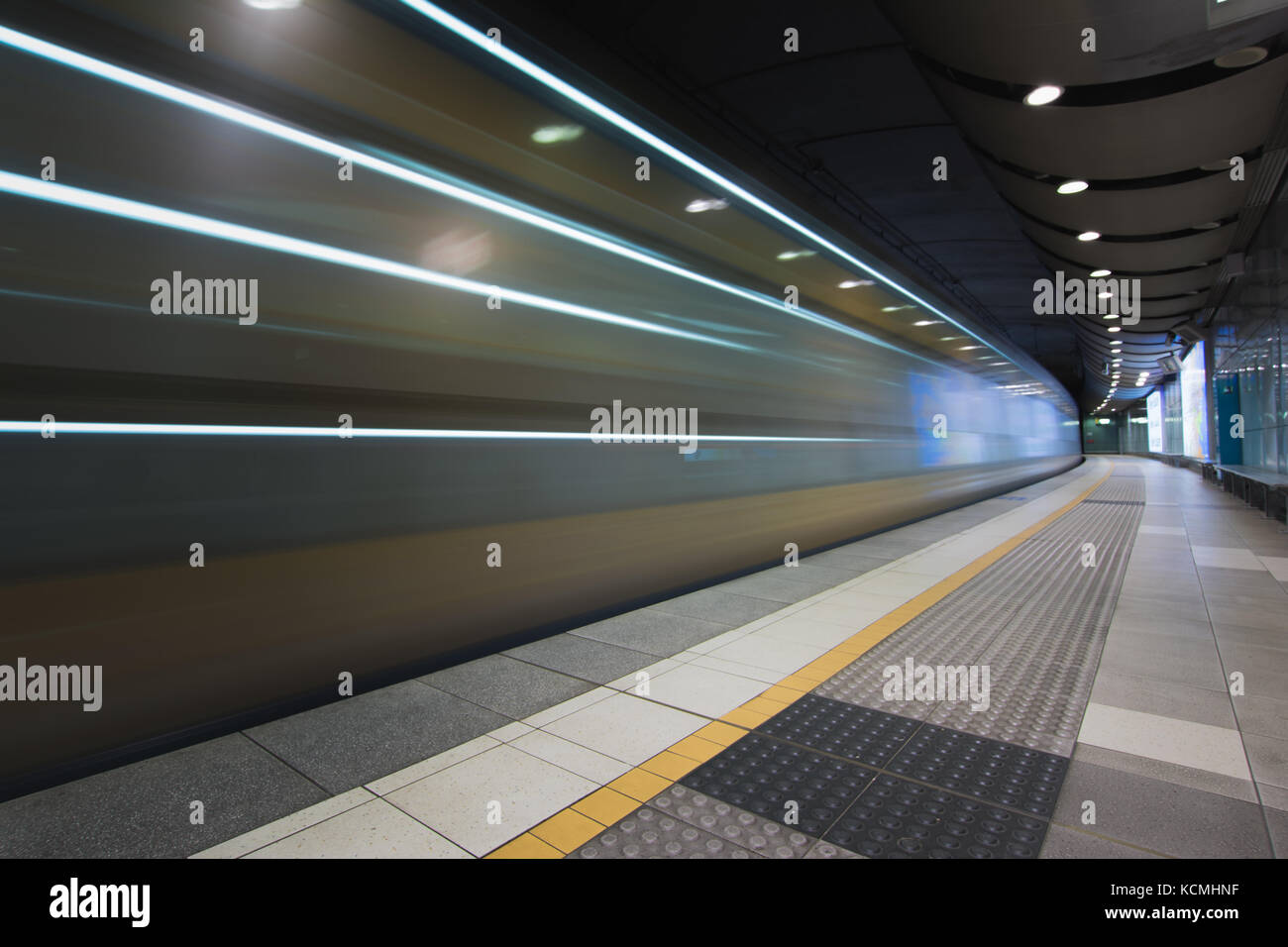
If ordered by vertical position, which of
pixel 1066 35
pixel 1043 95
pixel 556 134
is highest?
pixel 1043 95

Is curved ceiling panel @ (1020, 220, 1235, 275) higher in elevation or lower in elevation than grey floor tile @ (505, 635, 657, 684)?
higher

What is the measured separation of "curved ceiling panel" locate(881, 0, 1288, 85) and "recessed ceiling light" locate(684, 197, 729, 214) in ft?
5.97

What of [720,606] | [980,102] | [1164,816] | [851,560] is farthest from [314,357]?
[980,102]

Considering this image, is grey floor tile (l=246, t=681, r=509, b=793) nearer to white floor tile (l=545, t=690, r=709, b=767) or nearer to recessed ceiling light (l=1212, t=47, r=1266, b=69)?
white floor tile (l=545, t=690, r=709, b=767)

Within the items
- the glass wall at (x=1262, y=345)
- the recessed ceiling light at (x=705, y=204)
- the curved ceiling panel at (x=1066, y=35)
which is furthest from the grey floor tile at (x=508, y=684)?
the glass wall at (x=1262, y=345)

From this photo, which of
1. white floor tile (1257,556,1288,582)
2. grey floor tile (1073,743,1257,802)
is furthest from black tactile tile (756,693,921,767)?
white floor tile (1257,556,1288,582)

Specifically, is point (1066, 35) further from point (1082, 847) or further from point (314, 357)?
point (314, 357)

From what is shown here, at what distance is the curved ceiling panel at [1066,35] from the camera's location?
4.44 m

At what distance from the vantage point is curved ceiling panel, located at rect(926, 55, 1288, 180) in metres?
5.89

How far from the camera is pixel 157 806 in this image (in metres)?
2.05

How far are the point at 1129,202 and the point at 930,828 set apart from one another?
994 centimetres

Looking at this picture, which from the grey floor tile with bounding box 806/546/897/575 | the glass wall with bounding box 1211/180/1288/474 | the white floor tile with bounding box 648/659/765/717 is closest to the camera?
the white floor tile with bounding box 648/659/765/717

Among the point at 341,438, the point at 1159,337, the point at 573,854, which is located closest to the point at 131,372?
the point at 341,438

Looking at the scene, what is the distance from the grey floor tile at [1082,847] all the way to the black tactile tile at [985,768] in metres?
0.10
